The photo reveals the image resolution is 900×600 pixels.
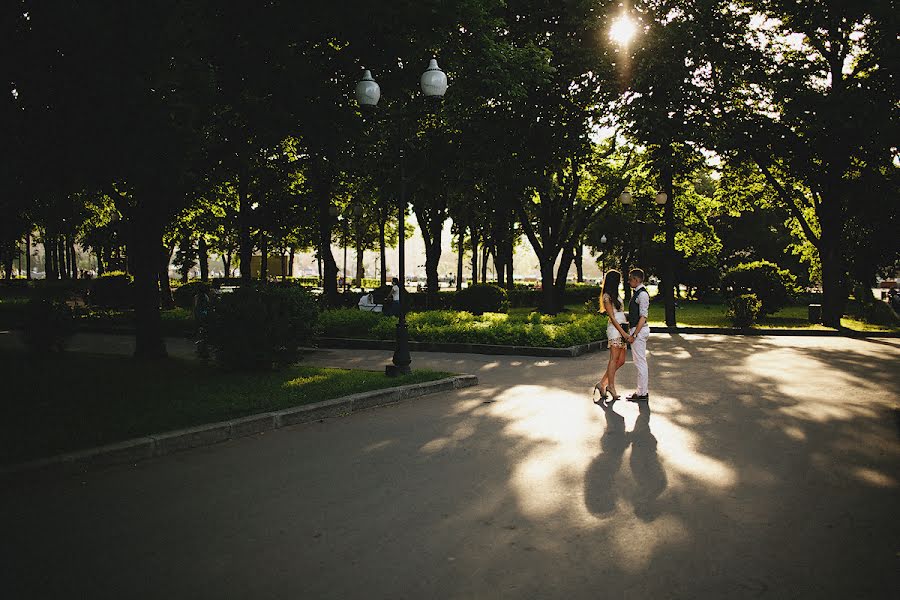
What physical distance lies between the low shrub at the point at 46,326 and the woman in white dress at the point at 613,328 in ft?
35.0

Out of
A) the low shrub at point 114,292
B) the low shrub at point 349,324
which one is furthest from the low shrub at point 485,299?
the low shrub at point 114,292

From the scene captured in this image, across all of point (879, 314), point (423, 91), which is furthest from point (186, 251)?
point (879, 314)

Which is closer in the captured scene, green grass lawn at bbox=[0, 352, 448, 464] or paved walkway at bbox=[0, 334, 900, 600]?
paved walkway at bbox=[0, 334, 900, 600]

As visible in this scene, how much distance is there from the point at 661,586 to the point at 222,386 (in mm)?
7368

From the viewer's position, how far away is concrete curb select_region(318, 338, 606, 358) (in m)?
15.4

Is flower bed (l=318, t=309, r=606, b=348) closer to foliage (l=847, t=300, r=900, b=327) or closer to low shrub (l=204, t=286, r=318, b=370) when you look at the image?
low shrub (l=204, t=286, r=318, b=370)

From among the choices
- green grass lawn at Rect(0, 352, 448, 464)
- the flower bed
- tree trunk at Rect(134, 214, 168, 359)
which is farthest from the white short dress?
tree trunk at Rect(134, 214, 168, 359)

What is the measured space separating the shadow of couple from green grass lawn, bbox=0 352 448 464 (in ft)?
12.5

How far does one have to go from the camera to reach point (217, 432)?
7082 millimetres

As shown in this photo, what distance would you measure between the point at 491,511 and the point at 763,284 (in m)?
27.3

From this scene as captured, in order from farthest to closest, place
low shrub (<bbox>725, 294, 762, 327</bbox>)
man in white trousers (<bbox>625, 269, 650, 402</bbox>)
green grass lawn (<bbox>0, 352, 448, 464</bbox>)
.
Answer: low shrub (<bbox>725, 294, 762, 327</bbox>) < man in white trousers (<bbox>625, 269, 650, 402</bbox>) < green grass lawn (<bbox>0, 352, 448, 464</bbox>)

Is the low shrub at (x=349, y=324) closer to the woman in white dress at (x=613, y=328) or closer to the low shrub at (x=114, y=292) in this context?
the woman in white dress at (x=613, y=328)

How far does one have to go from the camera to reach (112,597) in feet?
11.5

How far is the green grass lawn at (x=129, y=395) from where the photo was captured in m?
6.65
